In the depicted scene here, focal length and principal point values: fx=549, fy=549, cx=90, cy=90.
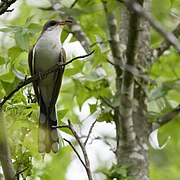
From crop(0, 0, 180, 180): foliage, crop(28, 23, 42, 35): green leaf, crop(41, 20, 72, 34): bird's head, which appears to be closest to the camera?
crop(0, 0, 180, 180): foliage

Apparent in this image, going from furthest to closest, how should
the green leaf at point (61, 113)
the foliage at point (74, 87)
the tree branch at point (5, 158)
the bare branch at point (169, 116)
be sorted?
the bare branch at point (169, 116), the green leaf at point (61, 113), the foliage at point (74, 87), the tree branch at point (5, 158)

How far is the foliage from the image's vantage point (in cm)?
277

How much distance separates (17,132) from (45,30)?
4.50 feet

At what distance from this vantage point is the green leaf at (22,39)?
9.15 ft

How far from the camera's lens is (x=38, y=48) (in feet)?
12.2

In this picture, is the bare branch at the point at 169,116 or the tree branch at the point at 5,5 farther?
the bare branch at the point at 169,116

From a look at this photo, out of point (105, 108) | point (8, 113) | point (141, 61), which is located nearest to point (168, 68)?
point (141, 61)

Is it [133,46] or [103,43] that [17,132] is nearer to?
[133,46]

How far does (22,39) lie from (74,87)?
133 cm

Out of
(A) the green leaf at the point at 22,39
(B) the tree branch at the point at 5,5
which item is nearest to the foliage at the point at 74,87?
(A) the green leaf at the point at 22,39

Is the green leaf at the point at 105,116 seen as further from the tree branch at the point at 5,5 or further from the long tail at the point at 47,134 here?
the tree branch at the point at 5,5

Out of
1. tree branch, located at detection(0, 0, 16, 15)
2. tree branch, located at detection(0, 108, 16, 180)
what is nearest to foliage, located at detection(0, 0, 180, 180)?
tree branch, located at detection(0, 108, 16, 180)

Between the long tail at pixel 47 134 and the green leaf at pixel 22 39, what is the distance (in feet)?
1.73

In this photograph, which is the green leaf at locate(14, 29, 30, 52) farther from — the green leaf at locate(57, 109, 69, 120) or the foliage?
the green leaf at locate(57, 109, 69, 120)
